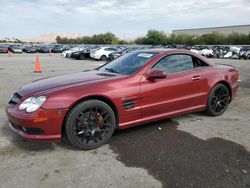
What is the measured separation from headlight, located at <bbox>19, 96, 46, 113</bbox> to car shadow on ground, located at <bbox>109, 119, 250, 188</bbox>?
1.25 m

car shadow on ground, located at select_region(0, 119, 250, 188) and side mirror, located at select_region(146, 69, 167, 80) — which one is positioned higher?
side mirror, located at select_region(146, 69, 167, 80)

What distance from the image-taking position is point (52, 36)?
197000mm

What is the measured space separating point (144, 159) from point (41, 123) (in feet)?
4.85

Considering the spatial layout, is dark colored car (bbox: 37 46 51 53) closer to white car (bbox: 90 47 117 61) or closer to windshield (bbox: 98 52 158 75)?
white car (bbox: 90 47 117 61)

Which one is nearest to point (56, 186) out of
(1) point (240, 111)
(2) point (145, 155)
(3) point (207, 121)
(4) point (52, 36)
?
(2) point (145, 155)

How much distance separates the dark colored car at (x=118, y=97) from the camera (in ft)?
13.3

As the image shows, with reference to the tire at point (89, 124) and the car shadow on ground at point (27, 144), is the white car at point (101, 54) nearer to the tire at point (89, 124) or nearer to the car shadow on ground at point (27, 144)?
the car shadow on ground at point (27, 144)

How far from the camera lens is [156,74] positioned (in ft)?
15.5

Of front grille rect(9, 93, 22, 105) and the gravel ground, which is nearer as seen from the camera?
the gravel ground

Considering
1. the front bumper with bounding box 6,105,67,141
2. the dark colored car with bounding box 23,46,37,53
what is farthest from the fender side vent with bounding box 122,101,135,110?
the dark colored car with bounding box 23,46,37,53

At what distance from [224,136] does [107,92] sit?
6.76 feet

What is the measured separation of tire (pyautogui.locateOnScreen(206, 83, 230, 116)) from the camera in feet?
18.9

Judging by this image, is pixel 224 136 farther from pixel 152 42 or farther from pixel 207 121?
pixel 152 42

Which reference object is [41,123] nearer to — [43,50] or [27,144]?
[27,144]
